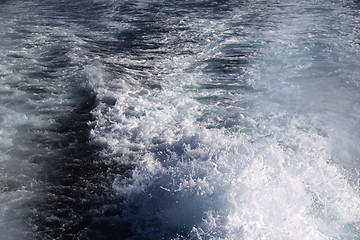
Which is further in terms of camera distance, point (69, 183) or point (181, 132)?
point (181, 132)

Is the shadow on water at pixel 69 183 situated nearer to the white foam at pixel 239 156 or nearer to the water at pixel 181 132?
the water at pixel 181 132

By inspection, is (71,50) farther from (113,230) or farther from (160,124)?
(113,230)

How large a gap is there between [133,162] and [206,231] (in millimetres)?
1740

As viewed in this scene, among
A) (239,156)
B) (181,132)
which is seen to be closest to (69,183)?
(181,132)

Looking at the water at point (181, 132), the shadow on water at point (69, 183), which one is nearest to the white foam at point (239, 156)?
the water at point (181, 132)

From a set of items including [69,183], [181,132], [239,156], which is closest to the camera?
[69,183]

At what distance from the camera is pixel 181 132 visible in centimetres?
602

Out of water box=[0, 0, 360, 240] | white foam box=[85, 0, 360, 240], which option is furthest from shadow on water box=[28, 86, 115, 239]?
white foam box=[85, 0, 360, 240]

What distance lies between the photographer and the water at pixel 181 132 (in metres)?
4.36

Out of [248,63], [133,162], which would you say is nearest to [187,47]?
[248,63]

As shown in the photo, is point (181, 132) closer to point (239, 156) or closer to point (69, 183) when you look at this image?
point (239, 156)

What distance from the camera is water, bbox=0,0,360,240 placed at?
436 centimetres

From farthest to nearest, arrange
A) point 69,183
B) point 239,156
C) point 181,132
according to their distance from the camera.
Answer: point 181,132 < point 239,156 < point 69,183

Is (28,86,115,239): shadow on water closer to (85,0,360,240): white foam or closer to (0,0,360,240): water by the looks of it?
(0,0,360,240): water
